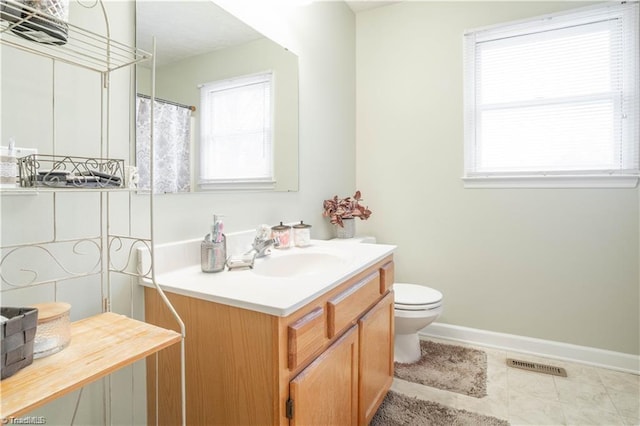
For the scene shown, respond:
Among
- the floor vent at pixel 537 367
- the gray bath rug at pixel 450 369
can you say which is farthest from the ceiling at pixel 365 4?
the floor vent at pixel 537 367

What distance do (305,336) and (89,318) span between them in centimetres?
61

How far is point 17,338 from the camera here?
63 cm

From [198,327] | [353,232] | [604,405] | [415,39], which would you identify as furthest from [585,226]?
[198,327]

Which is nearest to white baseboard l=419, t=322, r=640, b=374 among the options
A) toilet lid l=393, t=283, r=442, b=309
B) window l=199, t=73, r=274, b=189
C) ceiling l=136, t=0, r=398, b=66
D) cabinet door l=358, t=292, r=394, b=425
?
toilet lid l=393, t=283, r=442, b=309

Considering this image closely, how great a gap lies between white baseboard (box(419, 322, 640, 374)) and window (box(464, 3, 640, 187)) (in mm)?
1079

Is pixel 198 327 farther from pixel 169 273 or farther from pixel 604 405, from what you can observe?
pixel 604 405

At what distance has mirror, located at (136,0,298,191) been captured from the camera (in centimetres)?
121

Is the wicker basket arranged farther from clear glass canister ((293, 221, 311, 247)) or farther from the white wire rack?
clear glass canister ((293, 221, 311, 247))

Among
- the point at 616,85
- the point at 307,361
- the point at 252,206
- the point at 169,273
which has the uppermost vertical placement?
the point at 616,85

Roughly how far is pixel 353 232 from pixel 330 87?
1.07 metres

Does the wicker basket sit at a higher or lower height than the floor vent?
higher

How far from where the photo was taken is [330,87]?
246cm

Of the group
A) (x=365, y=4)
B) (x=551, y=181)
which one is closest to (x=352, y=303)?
(x=551, y=181)

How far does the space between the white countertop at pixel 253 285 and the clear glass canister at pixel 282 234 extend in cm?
29
